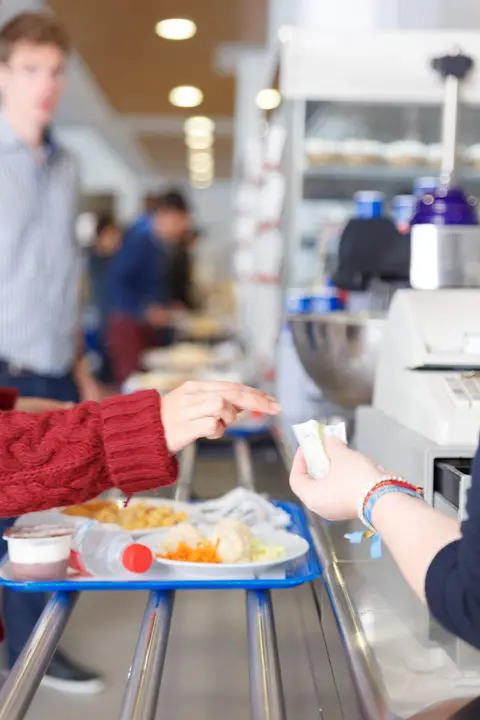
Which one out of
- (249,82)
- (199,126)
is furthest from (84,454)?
(199,126)

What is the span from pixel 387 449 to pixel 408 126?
217cm

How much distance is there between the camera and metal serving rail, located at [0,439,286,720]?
965 millimetres

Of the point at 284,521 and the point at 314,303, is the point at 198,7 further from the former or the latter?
the point at 284,521

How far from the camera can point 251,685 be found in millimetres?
1019

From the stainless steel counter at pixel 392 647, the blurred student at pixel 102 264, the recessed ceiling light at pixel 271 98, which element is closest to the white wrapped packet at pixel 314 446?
the stainless steel counter at pixel 392 647

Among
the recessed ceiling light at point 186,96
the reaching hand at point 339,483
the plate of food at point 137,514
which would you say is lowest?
the plate of food at point 137,514

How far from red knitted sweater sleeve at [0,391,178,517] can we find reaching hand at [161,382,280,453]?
0.06 ft

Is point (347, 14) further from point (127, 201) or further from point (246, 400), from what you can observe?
point (127, 201)

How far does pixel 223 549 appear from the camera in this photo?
1362 millimetres

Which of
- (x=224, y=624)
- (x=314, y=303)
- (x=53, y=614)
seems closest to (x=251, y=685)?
(x=53, y=614)

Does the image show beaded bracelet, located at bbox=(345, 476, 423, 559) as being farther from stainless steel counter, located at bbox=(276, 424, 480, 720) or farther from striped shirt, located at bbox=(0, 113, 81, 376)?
striped shirt, located at bbox=(0, 113, 81, 376)

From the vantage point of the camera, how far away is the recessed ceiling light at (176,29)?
295 inches

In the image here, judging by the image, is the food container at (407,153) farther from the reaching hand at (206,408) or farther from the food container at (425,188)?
the reaching hand at (206,408)

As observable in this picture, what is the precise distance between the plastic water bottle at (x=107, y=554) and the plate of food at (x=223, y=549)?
4 centimetres
